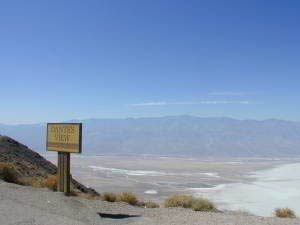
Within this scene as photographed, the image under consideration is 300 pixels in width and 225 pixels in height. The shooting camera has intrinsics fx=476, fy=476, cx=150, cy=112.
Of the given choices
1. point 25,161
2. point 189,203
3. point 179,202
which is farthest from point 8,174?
point 25,161

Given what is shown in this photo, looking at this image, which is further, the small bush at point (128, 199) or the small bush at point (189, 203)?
the small bush at point (128, 199)

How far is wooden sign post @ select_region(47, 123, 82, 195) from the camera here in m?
16.5

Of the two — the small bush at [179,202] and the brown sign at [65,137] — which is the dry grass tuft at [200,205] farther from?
the brown sign at [65,137]

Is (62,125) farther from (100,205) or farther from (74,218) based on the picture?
(74,218)

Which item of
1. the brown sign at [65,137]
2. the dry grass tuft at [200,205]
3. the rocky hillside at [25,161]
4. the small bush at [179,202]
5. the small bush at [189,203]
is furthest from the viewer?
the rocky hillside at [25,161]

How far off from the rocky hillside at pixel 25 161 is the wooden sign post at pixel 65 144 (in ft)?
24.2

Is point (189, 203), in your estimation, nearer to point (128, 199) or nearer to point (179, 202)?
point (179, 202)

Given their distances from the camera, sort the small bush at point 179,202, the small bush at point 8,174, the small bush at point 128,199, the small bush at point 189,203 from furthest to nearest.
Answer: the small bush at point 8,174
the small bush at point 128,199
the small bush at point 179,202
the small bush at point 189,203

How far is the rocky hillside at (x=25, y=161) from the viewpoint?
83.5ft

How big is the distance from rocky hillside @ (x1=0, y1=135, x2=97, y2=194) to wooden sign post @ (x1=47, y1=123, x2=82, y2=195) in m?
7.38

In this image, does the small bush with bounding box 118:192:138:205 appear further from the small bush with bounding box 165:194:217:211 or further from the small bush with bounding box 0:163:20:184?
the small bush with bounding box 0:163:20:184

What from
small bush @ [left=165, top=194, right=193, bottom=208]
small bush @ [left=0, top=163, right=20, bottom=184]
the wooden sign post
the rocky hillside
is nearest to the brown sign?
the wooden sign post

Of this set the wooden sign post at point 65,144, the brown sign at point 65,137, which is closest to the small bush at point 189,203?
the wooden sign post at point 65,144

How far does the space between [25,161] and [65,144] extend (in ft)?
40.1
